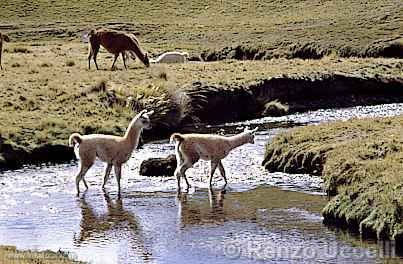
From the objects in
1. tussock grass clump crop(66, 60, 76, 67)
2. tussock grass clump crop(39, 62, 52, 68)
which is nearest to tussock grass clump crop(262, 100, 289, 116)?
tussock grass clump crop(39, 62, 52, 68)

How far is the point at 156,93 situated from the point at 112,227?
1420 cm

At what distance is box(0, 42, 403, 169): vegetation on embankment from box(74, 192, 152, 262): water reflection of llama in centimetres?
601

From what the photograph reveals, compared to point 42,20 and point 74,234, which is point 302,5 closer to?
point 42,20

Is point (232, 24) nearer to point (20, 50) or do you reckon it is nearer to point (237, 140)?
point (20, 50)

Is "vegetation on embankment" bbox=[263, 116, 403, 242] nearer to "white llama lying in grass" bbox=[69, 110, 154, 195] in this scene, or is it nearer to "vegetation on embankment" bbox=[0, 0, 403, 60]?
"white llama lying in grass" bbox=[69, 110, 154, 195]

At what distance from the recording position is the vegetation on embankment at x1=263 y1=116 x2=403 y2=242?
46.2ft

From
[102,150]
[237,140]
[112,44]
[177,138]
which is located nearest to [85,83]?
[112,44]

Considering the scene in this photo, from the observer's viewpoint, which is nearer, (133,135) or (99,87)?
(133,135)


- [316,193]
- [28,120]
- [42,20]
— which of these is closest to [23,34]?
[42,20]

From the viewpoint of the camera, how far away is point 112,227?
1562cm

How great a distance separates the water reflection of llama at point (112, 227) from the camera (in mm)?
14375

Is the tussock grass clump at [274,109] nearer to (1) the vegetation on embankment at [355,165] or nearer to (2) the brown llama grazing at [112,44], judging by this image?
(2) the brown llama grazing at [112,44]

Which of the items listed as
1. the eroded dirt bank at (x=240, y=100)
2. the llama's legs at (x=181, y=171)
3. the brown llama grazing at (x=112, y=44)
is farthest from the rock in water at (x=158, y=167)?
the brown llama grazing at (x=112, y=44)

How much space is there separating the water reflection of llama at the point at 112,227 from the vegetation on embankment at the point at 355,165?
11.0 ft
